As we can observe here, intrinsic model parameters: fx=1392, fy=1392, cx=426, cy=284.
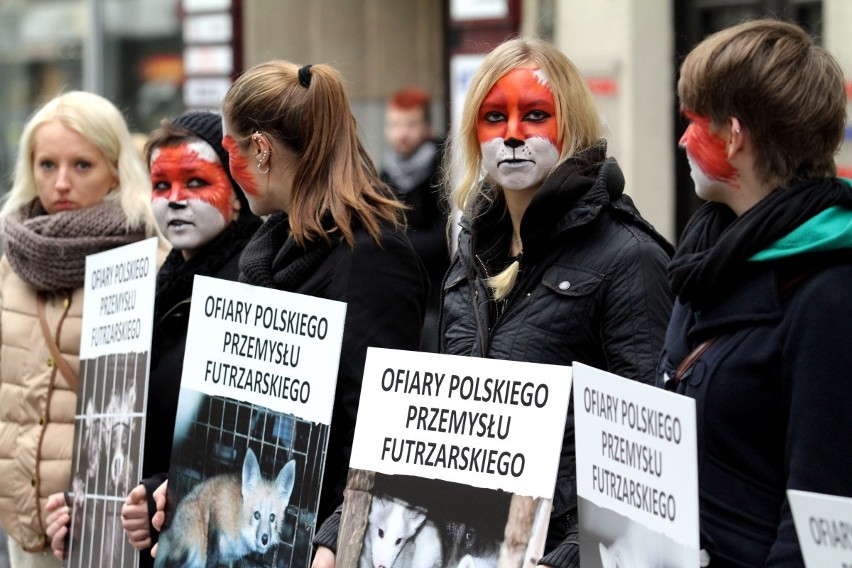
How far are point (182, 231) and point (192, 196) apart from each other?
10 centimetres

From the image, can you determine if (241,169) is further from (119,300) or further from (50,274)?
(50,274)

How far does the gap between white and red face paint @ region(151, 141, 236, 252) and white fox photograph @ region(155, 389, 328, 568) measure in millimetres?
596

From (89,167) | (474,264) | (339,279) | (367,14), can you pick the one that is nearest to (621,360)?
(474,264)

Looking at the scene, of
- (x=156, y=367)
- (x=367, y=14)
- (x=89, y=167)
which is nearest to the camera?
(x=156, y=367)

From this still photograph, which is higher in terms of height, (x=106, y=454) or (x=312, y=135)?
(x=312, y=135)

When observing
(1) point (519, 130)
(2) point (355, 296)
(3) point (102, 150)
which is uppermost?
(1) point (519, 130)

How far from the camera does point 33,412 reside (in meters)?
4.35

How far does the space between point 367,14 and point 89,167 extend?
771cm

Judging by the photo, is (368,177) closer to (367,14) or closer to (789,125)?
(789,125)

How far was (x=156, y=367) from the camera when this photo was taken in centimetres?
399

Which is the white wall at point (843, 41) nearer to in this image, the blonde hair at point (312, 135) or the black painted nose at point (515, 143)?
the blonde hair at point (312, 135)

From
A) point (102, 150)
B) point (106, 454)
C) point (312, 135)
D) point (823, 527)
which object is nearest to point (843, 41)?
point (102, 150)

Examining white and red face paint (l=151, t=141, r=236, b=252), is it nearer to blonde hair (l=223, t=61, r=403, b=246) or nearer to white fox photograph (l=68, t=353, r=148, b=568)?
white fox photograph (l=68, t=353, r=148, b=568)

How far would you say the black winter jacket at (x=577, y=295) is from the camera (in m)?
2.85
